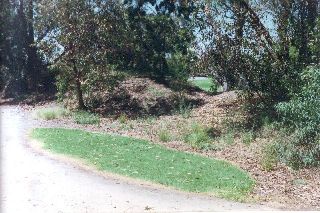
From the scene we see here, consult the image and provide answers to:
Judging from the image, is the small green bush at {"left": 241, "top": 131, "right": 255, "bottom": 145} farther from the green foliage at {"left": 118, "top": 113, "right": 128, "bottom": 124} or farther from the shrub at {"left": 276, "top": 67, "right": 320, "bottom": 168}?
the green foliage at {"left": 118, "top": 113, "right": 128, "bottom": 124}

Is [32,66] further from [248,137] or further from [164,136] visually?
[248,137]

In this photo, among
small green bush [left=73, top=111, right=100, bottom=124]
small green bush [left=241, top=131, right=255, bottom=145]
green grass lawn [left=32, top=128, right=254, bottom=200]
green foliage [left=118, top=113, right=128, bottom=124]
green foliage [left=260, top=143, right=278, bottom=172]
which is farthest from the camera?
green foliage [left=118, top=113, right=128, bottom=124]

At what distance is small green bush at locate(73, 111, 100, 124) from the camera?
19266 millimetres

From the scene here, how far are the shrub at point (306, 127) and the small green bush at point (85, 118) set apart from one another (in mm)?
8358

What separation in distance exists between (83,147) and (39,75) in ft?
59.6

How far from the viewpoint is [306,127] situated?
13.0 meters

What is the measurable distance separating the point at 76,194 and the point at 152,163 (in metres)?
3.25

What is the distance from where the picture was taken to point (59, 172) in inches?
428

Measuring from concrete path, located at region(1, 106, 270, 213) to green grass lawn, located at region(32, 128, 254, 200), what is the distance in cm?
59

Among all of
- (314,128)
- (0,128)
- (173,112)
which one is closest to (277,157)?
(314,128)

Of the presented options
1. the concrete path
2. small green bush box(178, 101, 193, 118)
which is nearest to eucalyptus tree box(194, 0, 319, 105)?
small green bush box(178, 101, 193, 118)

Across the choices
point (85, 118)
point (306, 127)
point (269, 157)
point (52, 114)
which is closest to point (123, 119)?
point (85, 118)

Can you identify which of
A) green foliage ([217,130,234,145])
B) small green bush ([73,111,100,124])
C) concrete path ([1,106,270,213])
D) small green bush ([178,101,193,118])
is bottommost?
concrete path ([1,106,270,213])

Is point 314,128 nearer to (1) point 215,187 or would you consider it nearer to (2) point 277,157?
(2) point 277,157
